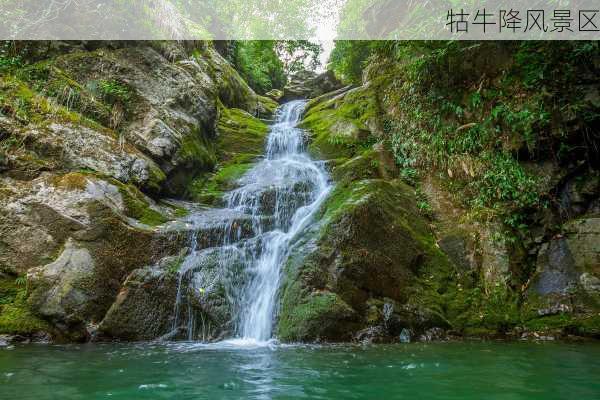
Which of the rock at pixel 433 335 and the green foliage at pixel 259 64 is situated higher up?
the green foliage at pixel 259 64

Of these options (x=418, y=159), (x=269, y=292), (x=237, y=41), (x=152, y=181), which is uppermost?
(x=237, y=41)

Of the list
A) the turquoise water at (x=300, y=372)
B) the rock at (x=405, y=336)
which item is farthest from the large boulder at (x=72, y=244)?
the rock at (x=405, y=336)

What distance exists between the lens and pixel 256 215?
8430mm

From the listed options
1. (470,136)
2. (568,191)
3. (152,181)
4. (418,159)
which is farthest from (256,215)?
(568,191)

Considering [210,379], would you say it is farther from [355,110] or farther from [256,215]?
[355,110]

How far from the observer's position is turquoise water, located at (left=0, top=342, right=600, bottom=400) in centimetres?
313

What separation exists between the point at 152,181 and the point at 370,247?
4.76 metres

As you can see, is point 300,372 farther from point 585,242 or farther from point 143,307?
point 585,242

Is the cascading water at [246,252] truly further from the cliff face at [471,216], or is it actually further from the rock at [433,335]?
the rock at [433,335]

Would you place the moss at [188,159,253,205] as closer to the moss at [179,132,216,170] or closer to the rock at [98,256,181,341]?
the moss at [179,132,216,170]

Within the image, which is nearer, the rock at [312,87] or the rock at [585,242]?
the rock at [585,242]

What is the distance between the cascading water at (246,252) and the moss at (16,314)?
1934 millimetres

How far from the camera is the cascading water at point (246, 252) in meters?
6.05

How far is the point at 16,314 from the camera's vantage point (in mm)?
5707
